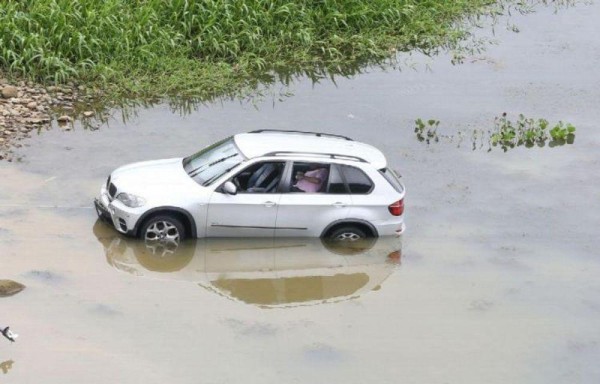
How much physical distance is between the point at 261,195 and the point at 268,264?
3.02ft

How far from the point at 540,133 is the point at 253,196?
706cm

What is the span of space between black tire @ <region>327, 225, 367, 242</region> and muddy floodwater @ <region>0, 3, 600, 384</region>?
0.65 ft

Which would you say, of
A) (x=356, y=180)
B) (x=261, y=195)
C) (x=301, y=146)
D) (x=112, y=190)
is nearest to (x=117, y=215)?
(x=112, y=190)

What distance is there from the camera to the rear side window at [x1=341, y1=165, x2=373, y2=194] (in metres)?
14.9

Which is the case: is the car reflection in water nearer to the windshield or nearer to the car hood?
the car hood

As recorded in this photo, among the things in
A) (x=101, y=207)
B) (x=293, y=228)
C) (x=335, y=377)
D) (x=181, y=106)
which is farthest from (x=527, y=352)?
(x=181, y=106)

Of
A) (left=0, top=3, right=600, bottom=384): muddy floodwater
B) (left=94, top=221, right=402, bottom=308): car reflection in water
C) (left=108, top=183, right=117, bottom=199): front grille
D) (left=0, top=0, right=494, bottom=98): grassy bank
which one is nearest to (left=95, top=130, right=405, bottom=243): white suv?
(left=108, top=183, right=117, bottom=199): front grille

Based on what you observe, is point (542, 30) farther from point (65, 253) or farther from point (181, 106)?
point (65, 253)

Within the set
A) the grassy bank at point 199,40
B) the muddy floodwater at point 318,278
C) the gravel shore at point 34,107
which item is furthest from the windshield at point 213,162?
the grassy bank at point 199,40

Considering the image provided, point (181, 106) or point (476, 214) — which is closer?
point (476, 214)

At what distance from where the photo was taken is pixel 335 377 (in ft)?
38.8

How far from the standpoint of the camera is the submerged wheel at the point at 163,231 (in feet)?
47.2

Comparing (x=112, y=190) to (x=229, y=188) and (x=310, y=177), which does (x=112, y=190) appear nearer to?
(x=229, y=188)

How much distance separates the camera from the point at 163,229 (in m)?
14.5
